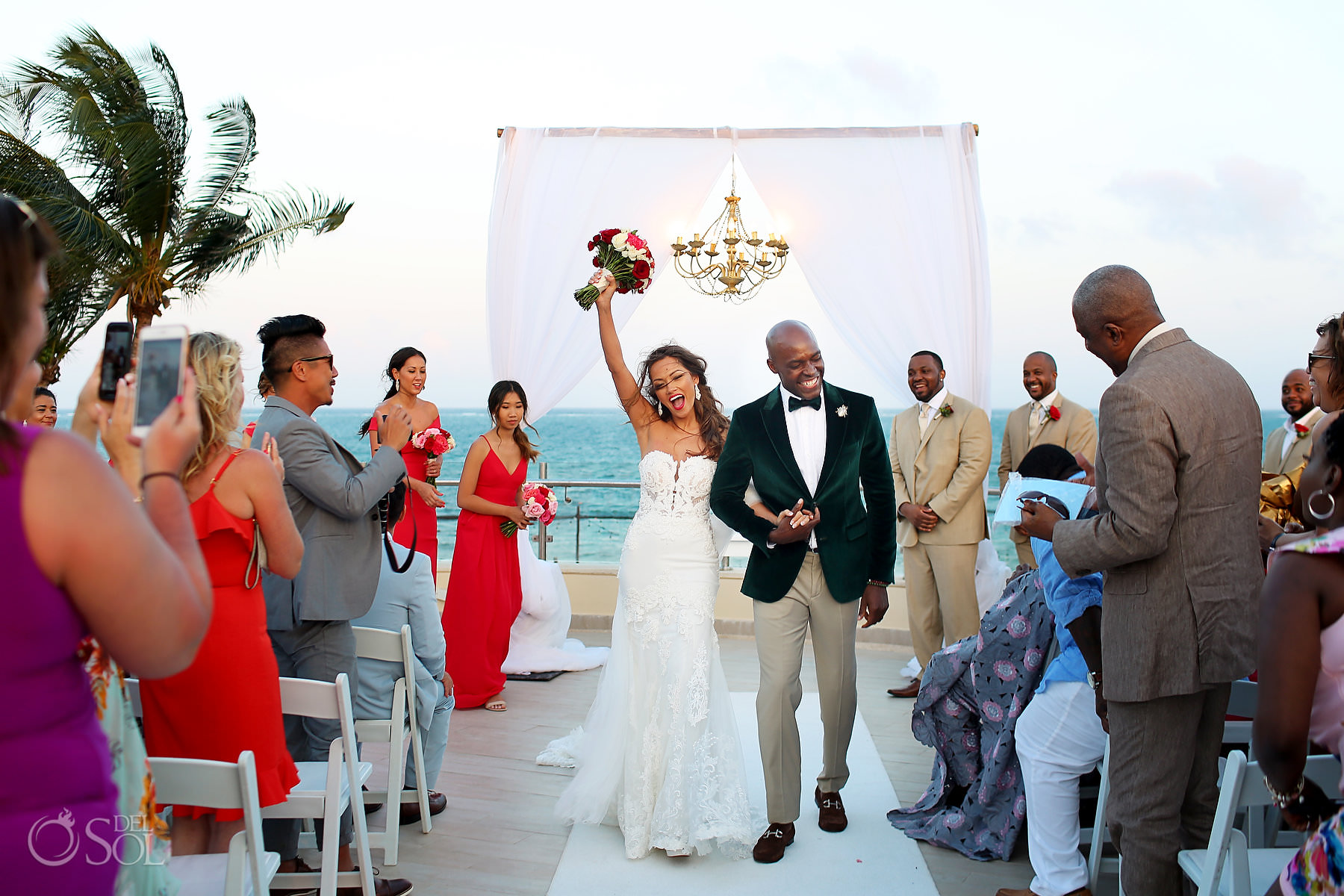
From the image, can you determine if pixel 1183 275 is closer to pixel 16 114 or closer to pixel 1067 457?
pixel 1067 457

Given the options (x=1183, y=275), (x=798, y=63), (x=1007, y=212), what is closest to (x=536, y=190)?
(x=798, y=63)

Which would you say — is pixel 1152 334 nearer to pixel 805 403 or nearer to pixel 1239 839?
pixel 1239 839

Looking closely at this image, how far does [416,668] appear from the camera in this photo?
11.7ft

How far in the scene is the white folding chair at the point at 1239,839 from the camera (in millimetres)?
1880

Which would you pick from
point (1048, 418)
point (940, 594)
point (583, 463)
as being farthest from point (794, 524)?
point (583, 463)

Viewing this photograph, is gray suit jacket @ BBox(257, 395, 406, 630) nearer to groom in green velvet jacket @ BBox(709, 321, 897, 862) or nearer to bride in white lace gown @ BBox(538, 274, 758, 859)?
bride in white lace gown @ BBox(538, 274, 758, 859)

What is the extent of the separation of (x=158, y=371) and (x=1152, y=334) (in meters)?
2.22

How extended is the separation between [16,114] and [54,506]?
29.3 feet

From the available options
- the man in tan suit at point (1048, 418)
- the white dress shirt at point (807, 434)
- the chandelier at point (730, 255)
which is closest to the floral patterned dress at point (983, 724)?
the white dress shirt at point (807, 434)

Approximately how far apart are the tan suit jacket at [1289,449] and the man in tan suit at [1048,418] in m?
1.05

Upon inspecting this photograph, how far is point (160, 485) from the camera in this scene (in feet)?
3.94

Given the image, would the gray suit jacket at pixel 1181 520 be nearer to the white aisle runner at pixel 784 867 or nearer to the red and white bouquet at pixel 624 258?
the white aisle runner at pixel 784 867

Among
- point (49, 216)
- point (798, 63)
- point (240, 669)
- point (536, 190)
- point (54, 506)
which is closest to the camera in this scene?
point (54, 506)

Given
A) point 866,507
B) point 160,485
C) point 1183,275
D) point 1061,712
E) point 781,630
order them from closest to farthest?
point 160,485 < point 1061,712 < point 781,630 < point 866,507 < point 1183,275
